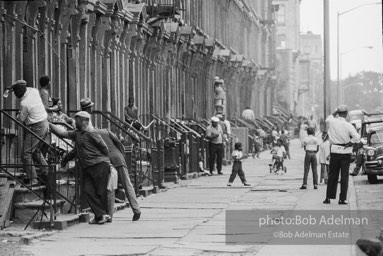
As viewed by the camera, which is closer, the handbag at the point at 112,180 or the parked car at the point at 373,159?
the handbag at the point at 112,180

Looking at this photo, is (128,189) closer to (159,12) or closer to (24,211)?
(24,211)

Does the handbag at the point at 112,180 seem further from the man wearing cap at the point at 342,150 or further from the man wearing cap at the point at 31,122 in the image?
the man wearing cap at the point at 342,150

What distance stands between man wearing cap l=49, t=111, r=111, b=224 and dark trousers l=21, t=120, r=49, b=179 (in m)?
0.42

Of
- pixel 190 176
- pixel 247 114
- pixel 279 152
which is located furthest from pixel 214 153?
pixel 247 114

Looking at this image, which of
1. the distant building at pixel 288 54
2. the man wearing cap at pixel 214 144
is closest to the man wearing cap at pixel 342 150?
the man wearing cap at pixel 214 144

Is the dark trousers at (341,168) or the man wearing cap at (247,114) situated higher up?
the man wearing cap at (247,114)

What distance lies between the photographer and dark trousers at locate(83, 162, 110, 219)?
1972cm

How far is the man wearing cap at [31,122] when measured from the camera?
19.4 meters

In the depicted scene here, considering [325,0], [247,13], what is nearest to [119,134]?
[325,0]

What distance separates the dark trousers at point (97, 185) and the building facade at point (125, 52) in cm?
225

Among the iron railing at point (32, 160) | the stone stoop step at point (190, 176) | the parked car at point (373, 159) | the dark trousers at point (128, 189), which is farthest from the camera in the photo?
the stone stoop step at point (190, 176)

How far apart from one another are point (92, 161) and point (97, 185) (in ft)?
1.29

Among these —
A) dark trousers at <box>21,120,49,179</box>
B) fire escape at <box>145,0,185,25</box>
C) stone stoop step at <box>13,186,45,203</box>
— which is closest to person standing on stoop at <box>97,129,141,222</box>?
dark trousers at <box>21,120,49,179</box>

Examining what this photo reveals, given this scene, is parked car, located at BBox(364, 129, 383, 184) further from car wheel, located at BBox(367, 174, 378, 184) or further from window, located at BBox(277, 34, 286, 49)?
window, located at BBox(277, 34, 286, 49)
